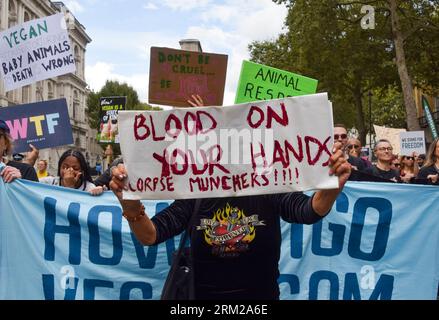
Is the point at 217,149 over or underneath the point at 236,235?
over

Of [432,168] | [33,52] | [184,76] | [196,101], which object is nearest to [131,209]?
[196,101]

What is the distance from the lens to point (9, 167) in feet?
13.2

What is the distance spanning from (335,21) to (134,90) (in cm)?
5167

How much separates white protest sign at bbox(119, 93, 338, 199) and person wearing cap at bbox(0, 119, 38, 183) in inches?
70.5

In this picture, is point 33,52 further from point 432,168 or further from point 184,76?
point 432,168

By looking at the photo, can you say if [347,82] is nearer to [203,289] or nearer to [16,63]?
[16,63]

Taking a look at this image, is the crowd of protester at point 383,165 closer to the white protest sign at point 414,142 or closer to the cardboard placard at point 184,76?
the cardboard placard at point 184,76

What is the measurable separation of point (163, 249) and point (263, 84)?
79.3 inches

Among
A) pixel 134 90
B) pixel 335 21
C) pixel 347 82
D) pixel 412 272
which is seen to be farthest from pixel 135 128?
pixel 134 90

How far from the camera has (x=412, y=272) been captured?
13.8 feet

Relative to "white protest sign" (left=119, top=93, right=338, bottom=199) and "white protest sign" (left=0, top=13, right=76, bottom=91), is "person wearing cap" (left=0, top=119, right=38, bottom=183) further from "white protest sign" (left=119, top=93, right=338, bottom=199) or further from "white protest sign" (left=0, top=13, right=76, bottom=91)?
"white protest sign" (left=0, top=13, right=76, bottom=91)

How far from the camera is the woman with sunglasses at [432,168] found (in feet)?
15.5

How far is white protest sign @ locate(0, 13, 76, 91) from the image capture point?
6223mm

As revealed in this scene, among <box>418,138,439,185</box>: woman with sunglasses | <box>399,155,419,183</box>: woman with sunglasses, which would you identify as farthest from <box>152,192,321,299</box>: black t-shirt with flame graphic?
<box>399,155,419,183</box>: woman with sunglasses
